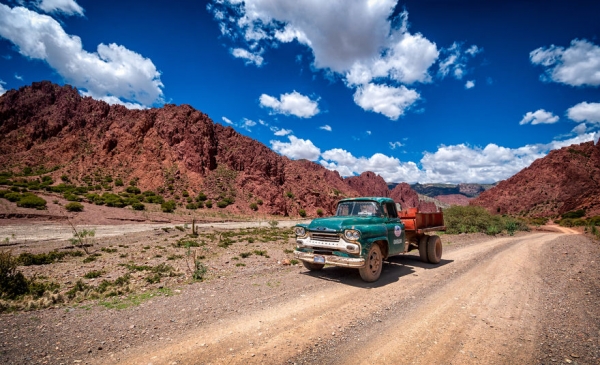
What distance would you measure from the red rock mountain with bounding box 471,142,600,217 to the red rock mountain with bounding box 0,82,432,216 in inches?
2216

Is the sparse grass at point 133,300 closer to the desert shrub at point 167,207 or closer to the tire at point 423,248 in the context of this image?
the tire at point 423,248

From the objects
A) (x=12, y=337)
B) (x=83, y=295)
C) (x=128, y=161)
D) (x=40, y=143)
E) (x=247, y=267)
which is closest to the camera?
(x=12, y=337)

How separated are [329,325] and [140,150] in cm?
7726

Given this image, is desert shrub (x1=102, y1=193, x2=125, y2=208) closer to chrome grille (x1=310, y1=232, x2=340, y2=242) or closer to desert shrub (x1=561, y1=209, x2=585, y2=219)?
chrome grille (x1=310, y1=232, x2=340, y2=242)

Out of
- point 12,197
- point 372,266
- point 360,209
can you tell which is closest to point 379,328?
point 372,266

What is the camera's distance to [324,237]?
25.6ft

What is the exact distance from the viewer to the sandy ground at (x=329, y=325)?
3889mm

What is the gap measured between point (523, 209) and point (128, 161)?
10697cm

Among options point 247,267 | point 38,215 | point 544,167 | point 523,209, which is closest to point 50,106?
point 38,215

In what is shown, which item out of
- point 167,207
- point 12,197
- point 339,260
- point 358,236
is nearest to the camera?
point 358,236

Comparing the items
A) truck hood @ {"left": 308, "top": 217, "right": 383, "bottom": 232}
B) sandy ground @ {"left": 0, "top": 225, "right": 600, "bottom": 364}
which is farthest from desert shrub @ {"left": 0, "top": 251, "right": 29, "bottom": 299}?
truck hood @ {"left": 308, "top": 217, "right": 383, "bottom": 232}

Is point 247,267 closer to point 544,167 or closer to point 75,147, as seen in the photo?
point 75,147

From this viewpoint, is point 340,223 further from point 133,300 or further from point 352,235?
point 133,300

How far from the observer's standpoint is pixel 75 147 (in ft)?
231
